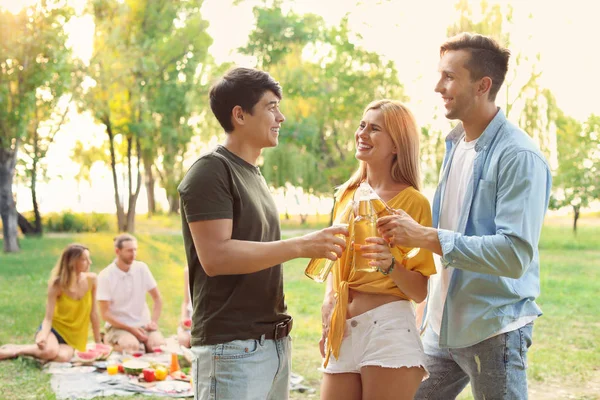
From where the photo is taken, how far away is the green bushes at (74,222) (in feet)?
57.3

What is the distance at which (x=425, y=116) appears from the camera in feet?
58.6

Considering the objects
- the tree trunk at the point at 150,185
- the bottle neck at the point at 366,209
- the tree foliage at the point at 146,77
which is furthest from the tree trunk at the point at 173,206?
the bottle neck at the point at 366,209

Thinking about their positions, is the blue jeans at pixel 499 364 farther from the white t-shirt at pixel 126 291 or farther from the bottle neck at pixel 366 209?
the white t-shirt at pixel 126 291

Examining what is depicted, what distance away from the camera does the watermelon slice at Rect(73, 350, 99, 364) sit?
5.24 meters

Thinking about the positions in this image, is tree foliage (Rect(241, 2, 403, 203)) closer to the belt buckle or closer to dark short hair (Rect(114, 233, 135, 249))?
dark short hair (Rect(114, 233, 135, 249))

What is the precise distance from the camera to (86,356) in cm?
531

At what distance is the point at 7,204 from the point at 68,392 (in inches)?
387

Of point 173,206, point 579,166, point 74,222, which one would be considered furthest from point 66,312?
point 173,206

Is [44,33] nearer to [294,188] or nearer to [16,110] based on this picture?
[16,110]

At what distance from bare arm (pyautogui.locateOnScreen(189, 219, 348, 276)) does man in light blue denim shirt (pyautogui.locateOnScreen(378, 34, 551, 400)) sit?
0.19 m

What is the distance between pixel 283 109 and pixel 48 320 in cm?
1466

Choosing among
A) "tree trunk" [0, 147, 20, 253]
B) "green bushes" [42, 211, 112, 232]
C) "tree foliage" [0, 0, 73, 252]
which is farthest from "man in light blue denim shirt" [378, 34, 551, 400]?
"green bushes" [42, 211, 112, 232]

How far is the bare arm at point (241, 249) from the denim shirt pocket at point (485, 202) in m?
A: 0.47

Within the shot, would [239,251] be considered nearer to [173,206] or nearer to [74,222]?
[74,222]
